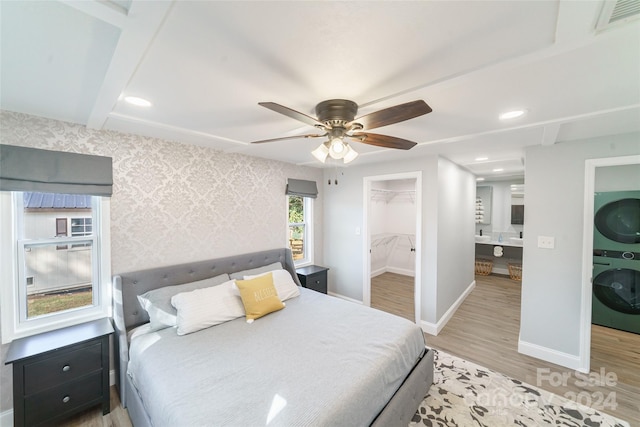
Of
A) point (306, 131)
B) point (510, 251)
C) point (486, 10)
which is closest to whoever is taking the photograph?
point (486, 10)

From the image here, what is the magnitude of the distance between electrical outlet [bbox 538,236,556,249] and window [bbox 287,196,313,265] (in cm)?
306

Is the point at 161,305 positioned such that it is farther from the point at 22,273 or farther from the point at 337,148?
the point at 337,148

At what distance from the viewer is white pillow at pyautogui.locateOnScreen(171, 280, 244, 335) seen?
2117 mm

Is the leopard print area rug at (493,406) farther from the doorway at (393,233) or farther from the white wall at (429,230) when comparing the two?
the doorway at (393,233)

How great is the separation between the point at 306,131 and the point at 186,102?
0.95m

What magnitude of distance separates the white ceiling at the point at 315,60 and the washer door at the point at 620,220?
5.52ft

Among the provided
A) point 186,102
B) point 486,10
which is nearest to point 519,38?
point 486,10

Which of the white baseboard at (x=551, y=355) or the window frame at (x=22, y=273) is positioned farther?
the white baseboard at (x=551, y=355)

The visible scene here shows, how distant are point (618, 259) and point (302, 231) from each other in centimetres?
432

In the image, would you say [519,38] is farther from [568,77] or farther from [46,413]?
[46,413]

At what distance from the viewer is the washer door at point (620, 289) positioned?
3.07m

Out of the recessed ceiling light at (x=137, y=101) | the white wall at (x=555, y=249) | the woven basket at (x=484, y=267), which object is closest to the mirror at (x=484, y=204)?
the woven basket at (x=484, y=267)

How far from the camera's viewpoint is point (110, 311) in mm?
2299

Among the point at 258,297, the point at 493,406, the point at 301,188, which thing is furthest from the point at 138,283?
the point at 493,406
